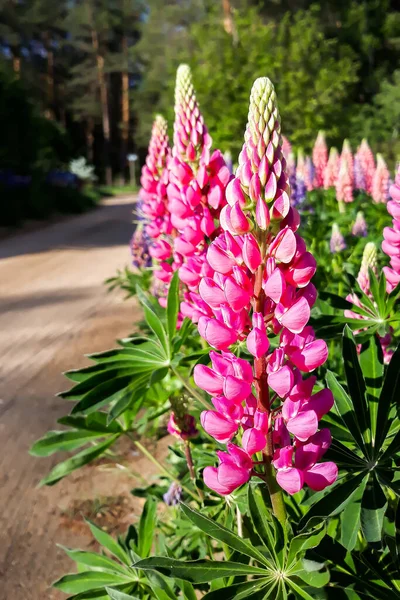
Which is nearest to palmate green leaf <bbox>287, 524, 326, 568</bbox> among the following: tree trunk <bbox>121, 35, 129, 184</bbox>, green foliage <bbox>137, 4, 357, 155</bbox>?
green foliage <bbox>137, 4, 357, 155</bbox>

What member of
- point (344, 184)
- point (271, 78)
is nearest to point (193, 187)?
point (344, 184)

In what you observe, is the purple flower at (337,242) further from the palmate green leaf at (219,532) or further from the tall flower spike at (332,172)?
the tall flower spike at (332,172)

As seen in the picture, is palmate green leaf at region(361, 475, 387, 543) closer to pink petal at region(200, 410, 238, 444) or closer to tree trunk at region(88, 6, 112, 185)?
pink petal at region(200, 410, 238, 444)

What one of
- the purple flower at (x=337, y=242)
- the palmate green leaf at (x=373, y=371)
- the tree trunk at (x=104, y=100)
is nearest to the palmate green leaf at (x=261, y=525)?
the palmate green leaf at (x=373, y=371)

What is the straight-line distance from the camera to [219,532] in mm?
856

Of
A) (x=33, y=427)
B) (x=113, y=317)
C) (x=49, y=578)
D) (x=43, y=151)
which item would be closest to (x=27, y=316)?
(x=113, y=317)

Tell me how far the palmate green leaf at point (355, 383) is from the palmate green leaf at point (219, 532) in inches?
12.0

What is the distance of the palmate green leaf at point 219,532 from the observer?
0.84 meters

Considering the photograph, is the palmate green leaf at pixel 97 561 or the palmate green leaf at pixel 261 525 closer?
the palmate green leaf at pixel 261 525

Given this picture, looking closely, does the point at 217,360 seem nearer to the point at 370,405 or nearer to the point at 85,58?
the point at 370,405

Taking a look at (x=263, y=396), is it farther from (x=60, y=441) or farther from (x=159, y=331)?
(x=60, y=441)

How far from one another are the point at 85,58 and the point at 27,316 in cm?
3205

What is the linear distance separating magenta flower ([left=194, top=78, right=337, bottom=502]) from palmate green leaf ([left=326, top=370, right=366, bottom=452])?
177mm

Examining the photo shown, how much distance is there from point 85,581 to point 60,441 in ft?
1.19
